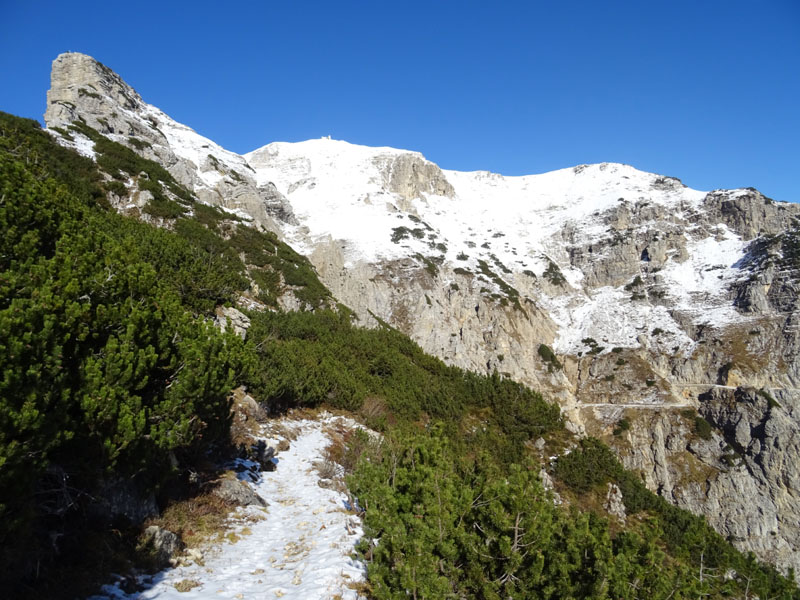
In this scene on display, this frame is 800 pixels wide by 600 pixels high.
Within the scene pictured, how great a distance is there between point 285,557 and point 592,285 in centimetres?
8271

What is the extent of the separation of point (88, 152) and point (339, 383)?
25993mm

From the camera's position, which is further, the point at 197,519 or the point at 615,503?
the point at 615,503

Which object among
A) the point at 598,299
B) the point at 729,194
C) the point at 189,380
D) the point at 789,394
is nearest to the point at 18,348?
the point at 189,380

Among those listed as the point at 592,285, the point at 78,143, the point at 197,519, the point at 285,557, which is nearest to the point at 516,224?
the point at 592,285

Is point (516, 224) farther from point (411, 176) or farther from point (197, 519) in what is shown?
point (197, 519)

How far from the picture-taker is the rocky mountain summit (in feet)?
143

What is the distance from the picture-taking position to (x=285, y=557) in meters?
6.79

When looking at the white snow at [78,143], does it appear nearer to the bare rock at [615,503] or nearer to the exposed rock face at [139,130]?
the exposed rock face at [139,130]

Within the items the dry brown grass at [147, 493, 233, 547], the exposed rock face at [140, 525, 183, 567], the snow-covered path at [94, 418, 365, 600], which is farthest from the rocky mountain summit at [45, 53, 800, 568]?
the exposed rock face at [140, 525, 183, 567]

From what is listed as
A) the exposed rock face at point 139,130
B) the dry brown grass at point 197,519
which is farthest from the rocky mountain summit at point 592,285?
the dry brown grass at point 197,519

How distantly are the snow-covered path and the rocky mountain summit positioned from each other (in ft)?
62.8

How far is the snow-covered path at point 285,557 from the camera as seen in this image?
18.2 feet

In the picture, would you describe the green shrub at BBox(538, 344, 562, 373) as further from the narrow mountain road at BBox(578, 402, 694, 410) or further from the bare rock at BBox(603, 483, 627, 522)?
the bare rock at BBox(603, 483, 627, 522)

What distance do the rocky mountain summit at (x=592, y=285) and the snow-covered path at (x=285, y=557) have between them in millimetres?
19133
